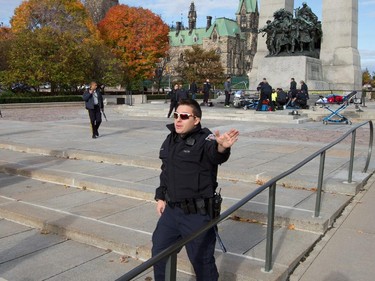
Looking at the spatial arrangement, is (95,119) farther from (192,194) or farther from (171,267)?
(171,267)

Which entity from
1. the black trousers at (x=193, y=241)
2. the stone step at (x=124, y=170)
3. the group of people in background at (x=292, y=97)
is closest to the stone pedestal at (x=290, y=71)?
the group of people in background at (x=292, y=97)

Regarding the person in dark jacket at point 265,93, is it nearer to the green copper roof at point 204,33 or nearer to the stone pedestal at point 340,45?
the stone pedestal at point 340,45

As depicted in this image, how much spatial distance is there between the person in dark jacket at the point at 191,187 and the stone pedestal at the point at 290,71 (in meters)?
26.5

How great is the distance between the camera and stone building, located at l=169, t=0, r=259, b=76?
431 feet

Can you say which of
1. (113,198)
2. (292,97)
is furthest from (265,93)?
(113,198)

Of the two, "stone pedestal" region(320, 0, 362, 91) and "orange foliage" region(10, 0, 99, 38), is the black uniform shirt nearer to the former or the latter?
"stone pedestal" region(320, 0, 362, 91)

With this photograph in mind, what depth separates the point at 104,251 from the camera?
462 cm

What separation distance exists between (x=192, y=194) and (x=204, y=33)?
14237cm

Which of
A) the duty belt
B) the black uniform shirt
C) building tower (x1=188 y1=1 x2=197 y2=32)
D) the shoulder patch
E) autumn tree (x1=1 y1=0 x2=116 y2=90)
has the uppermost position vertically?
building tower (x1=188 y1=1 x2=197 y2=32)

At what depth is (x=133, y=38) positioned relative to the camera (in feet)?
166

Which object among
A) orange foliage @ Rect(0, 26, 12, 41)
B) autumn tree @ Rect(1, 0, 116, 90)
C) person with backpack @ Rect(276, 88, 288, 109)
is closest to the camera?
person with backpack @ Rect(276, 88, 288, 109)

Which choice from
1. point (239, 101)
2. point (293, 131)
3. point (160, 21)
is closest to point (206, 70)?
point (160, 21)

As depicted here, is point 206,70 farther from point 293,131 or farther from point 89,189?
point 89,189

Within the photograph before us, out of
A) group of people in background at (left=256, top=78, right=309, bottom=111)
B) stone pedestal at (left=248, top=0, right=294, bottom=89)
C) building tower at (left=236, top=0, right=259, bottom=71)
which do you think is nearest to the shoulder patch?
group of people in background at (left=256, top=78, right=309, bottom=111)
